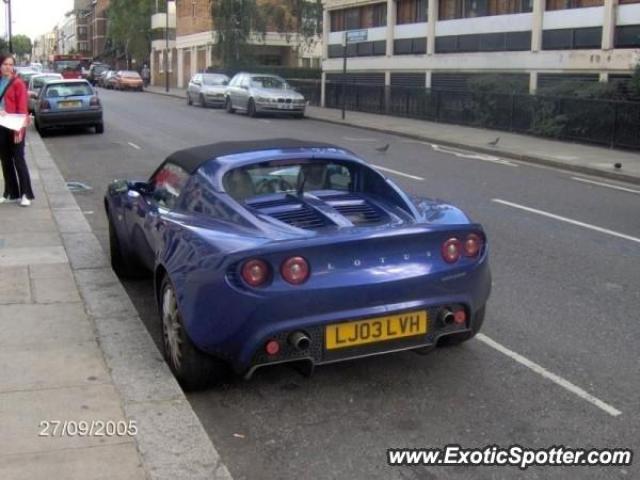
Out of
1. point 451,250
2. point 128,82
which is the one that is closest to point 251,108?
point 451,250

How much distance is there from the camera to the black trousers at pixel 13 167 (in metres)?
9.52

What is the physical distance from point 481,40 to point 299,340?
85.4 ft

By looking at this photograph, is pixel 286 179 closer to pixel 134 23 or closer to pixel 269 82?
pixel 269 82

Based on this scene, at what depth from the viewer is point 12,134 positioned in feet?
31.1

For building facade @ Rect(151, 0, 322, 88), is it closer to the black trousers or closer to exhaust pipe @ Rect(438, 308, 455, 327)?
the black trousers

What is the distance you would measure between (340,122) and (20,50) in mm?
156076

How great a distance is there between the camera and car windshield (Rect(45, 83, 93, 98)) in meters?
20.8

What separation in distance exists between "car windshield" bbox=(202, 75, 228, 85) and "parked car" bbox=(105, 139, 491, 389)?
32.1m

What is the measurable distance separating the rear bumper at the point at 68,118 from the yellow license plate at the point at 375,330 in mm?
18508

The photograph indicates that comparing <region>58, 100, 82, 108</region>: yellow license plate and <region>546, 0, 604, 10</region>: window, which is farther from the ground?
<region>546, 0, 604, 10</region>: window

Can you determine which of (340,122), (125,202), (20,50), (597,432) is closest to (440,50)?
(340,122)

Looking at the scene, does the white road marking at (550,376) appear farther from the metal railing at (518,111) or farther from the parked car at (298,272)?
the metal railing at (518,111)

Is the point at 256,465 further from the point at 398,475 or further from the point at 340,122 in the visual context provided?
the point at 340,122

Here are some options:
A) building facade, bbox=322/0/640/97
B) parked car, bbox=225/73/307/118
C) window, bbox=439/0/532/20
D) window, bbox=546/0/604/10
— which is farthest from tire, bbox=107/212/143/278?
parked car, bbox=225/73/307/118
